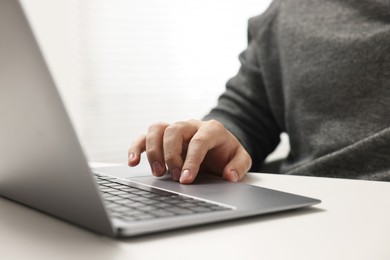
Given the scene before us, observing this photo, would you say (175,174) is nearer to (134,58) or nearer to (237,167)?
(237,167)

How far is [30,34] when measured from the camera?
0.33 m

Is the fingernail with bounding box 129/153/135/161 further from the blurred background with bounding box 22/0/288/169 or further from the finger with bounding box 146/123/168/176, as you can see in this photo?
the blurred background with bounding box 22/0/288/169

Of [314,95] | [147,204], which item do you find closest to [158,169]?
[147,204]

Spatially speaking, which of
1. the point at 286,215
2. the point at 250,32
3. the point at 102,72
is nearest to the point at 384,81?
the point at 250,32

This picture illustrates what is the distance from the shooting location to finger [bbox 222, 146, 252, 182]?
72cm

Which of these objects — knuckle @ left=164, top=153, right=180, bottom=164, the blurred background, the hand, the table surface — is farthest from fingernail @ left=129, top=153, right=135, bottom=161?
the blurred background

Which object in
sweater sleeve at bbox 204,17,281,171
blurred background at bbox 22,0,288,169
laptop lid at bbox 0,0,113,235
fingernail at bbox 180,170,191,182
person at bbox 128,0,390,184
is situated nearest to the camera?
laptop lid at bbox 0,0,113,235

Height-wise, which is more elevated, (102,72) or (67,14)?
(67,14)

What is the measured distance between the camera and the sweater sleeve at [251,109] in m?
1.22

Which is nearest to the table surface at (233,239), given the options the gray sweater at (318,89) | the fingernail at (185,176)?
the fingernail at (185,176)

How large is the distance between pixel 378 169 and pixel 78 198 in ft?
2.40

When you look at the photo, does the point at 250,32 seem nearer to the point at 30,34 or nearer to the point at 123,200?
the point at 123,200

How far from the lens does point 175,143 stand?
701 mm

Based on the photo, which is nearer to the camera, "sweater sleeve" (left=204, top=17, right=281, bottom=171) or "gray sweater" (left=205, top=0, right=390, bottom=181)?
"gray sweater" (left=205, top=0, right=390, bottom=181)
